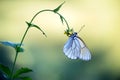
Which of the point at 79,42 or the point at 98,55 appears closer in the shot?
the point at 79,42

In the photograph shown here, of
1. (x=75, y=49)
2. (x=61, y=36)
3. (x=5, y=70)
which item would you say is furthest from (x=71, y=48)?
(x=61, y=36)

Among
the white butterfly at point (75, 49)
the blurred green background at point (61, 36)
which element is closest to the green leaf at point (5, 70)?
the white butterfly at point (75, 49)

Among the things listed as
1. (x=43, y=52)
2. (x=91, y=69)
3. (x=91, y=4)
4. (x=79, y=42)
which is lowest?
(x=79, y=42)

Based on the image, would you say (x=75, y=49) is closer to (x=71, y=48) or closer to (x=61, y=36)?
(x=71, y=48)

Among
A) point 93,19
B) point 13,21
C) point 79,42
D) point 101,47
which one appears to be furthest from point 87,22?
point 79,42

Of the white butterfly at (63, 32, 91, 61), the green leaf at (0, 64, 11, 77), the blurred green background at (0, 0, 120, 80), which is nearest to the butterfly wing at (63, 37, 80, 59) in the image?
the white butterfly at (63, 32, 91, 61)

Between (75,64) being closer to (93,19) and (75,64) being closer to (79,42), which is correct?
(93,19)

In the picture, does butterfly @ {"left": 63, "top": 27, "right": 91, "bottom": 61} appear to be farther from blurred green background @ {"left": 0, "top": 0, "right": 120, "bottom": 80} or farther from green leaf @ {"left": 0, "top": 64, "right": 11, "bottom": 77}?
blurred green background @ {"left": 0, "top": 0, "right": 120, "bottom": 80}
